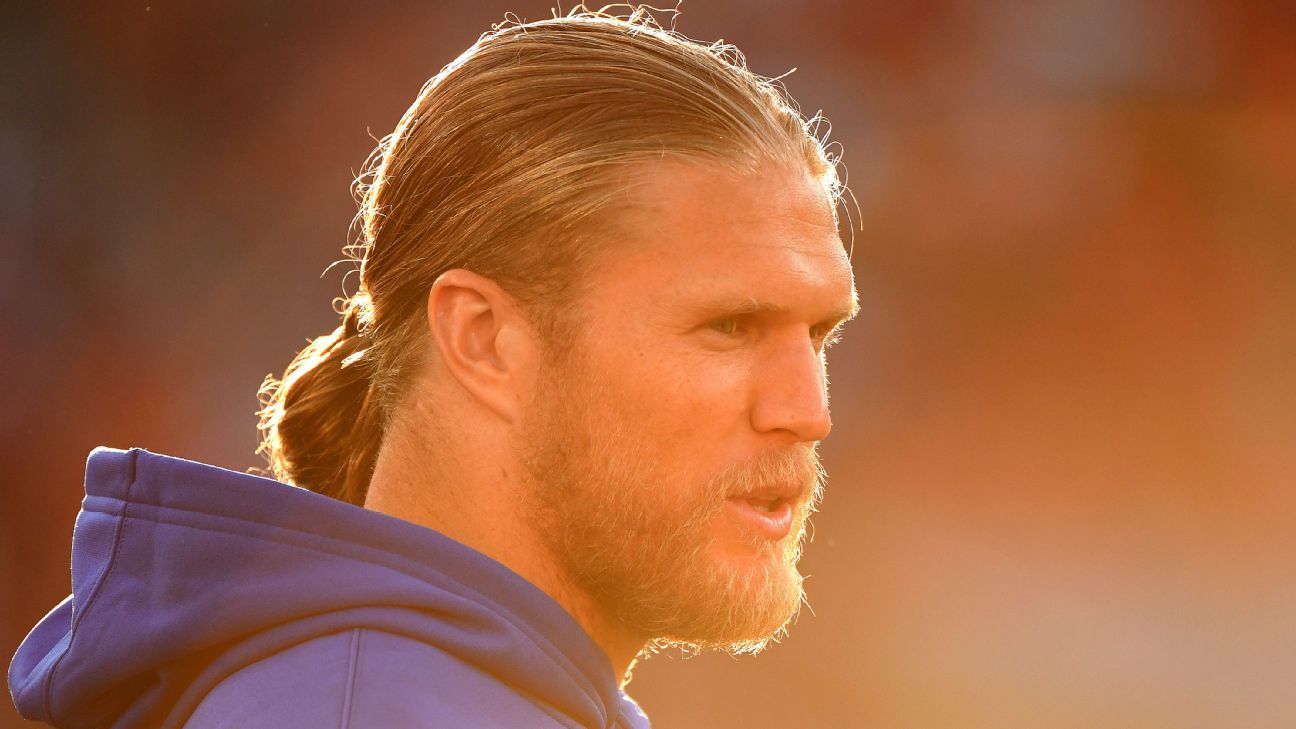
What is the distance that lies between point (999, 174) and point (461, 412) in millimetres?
6401

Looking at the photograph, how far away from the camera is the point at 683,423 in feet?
4.83

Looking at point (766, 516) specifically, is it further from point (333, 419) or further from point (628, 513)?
point (333, 419)

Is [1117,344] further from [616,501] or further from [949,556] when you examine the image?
[616,501]

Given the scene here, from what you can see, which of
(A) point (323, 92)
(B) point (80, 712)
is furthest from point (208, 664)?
(A) point (323, 92)

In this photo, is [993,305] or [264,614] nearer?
[264,614]

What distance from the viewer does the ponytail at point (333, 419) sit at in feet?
→ 5.41

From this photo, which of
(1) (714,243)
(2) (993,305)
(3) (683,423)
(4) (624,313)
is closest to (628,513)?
(3) (683,423)

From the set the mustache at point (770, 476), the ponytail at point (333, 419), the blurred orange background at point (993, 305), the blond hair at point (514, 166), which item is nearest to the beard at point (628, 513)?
the mustache at point (770, 476)

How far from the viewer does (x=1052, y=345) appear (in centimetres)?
756

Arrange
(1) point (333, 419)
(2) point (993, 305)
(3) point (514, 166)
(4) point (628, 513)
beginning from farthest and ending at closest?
1. (2) point (993, 305)
2. (1) point (333, 419)
3. (3) point (514, 166)
4. (4) point (628, 513)

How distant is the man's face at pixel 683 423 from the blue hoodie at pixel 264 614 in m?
0.22

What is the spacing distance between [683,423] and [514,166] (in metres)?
0.38

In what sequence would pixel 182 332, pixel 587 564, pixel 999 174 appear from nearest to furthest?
1. pixel 587 564
2. pixel 182 332
3. pixel 999 174

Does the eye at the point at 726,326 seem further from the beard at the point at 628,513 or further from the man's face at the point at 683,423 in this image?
the beard at the point at 628,513
